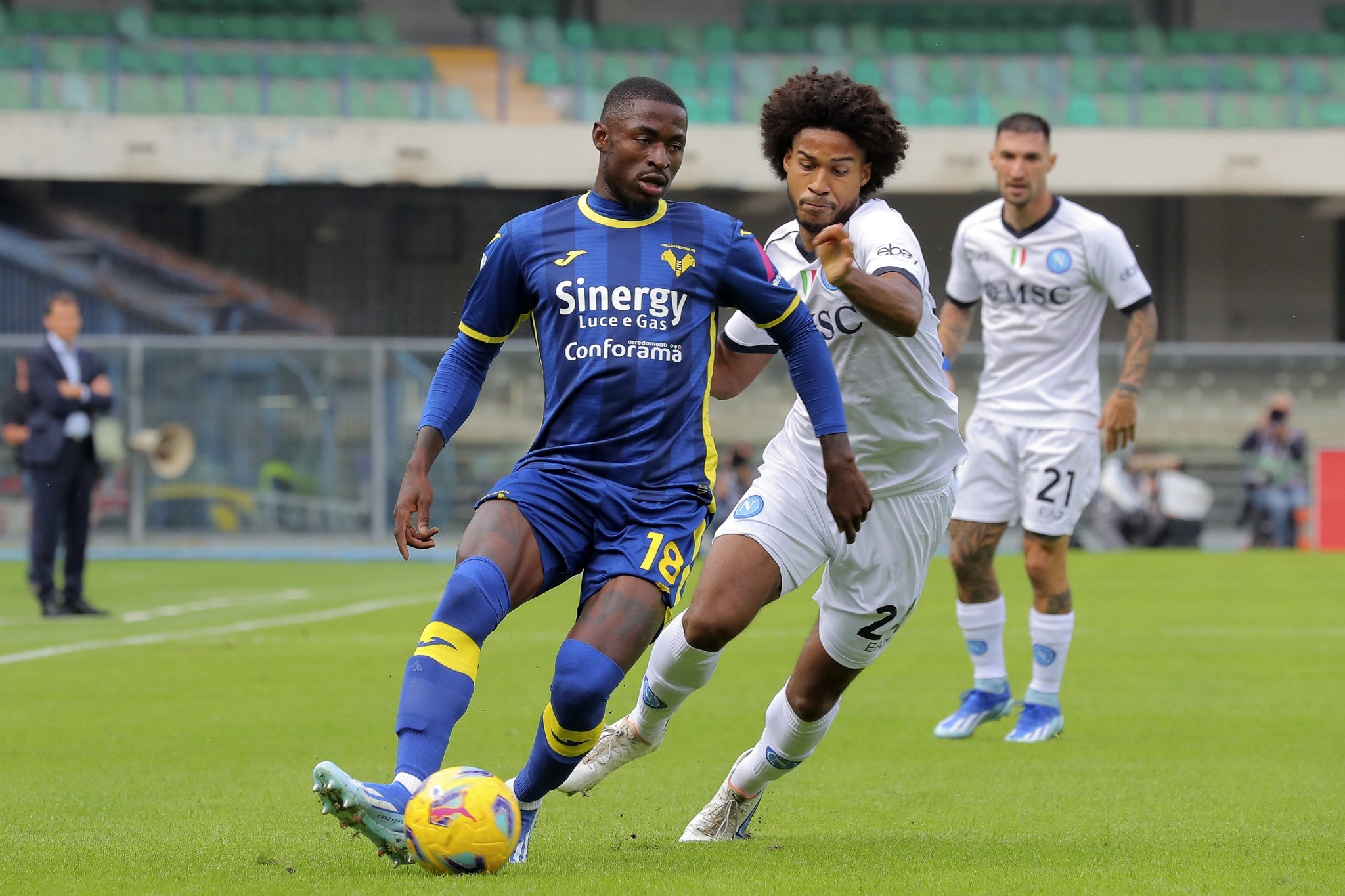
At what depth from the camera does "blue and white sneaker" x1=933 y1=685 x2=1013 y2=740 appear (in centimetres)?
629

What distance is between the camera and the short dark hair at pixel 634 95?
3926mm

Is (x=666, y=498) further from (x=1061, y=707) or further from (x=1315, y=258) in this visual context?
(x=1315, y=258)

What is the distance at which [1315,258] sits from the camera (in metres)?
29.6

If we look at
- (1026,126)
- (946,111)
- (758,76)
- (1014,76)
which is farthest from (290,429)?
(1026,126)

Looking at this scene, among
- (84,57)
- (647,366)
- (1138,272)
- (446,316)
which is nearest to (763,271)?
(647,366)

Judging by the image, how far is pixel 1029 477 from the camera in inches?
259

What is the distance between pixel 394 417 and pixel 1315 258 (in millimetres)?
18940

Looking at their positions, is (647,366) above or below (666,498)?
above

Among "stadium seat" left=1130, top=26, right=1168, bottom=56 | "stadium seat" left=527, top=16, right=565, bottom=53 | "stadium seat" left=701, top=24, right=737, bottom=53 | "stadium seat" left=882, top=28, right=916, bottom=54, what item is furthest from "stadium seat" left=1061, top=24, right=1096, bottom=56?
"stadium seat" left=527, top=16, right=565, bottom=53

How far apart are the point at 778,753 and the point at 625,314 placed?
1328mm

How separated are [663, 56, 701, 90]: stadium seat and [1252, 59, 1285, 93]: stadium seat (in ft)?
30.3

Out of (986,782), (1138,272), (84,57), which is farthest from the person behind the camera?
(84,57)

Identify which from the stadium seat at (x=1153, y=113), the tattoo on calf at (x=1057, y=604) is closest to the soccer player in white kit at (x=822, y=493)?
the tattoo on calf at (x=1057, y=604)

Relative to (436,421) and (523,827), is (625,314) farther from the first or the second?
(523,827)
